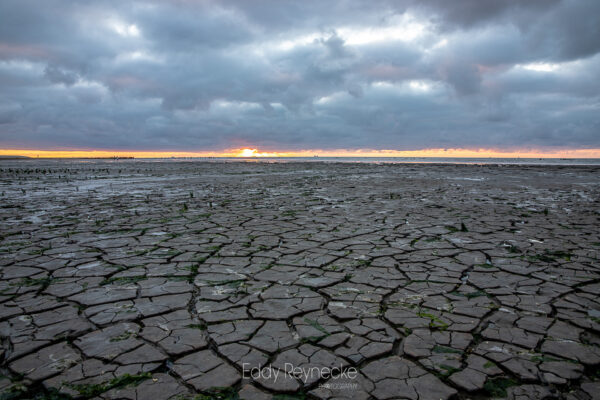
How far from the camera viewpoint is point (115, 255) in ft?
13.4

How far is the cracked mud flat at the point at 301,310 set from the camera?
6.21 feet

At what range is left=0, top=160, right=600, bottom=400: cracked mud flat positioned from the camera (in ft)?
6.21

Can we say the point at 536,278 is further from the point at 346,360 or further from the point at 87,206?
the point at 87,206

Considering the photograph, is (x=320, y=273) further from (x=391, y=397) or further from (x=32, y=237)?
(x=32, y=237)

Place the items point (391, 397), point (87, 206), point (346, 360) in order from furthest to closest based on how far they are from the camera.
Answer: point (87, 206) < point (346, 360) < point (391, 397)

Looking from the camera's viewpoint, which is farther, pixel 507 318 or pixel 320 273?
pixel 320 273

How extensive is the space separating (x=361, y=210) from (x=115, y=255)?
14.7 ft

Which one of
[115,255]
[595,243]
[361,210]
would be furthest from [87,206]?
[595,243]

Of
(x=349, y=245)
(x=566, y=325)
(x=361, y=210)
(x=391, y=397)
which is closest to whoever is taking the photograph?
(x=391, y=397)

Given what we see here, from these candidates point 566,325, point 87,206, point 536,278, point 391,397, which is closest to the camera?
point 391,397

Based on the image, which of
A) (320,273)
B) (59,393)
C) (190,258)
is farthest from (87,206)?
(59,393)

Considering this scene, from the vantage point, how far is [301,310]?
2697 mm

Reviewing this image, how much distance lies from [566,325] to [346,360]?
158cm

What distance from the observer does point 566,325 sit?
8.09ft
